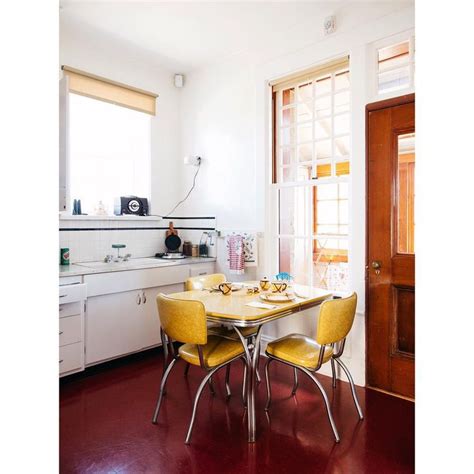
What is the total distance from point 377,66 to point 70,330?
315 centimetres

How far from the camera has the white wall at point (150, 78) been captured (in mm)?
3506

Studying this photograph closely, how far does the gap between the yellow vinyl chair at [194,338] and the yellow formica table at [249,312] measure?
10 centimetres

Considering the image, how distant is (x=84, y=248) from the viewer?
362 centimetres

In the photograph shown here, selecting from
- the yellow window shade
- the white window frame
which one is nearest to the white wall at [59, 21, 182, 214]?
the yellow window shade

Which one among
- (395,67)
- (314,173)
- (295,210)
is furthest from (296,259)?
(395,67)

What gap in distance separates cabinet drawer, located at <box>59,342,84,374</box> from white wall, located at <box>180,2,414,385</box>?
65.0 inches

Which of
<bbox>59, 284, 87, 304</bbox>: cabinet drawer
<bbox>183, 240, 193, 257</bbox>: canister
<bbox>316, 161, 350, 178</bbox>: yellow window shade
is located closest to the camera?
<bbox>59, 284, 87, 304</bbox>: cabinet drawer

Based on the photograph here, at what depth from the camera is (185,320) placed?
2129 mm

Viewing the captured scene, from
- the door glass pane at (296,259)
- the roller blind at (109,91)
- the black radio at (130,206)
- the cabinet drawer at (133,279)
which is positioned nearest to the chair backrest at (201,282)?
the cabinet drawer at (133,279)

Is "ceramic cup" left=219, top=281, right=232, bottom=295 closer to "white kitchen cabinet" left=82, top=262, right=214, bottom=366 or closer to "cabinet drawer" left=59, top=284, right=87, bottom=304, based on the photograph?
"white kitchen cabinet" left=82, top=262, right=214, bottom=366

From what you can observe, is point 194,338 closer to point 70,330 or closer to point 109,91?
point 70,330

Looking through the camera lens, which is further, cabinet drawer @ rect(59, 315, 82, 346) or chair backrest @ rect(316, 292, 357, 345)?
cabinet drawer @ rect(59, 315, 82, 346)

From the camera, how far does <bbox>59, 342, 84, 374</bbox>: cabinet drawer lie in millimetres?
2881
